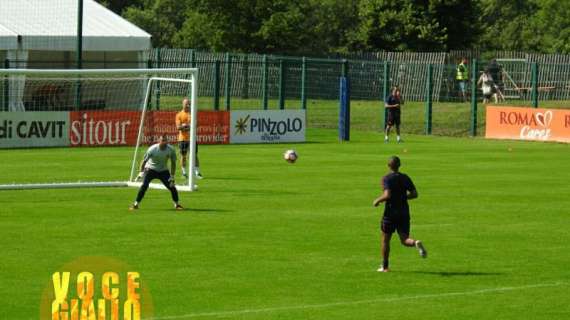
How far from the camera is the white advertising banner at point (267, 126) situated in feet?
153

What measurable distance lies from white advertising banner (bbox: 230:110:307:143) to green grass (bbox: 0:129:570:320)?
8.55m

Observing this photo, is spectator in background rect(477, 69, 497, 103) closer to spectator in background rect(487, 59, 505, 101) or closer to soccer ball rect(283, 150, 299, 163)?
spectator in background rect(487, 59, 505, 101)

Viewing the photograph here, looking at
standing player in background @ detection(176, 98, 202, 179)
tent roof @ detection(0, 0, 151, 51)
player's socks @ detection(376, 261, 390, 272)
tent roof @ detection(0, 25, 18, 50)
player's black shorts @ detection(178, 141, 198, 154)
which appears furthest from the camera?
tent roof @ detection(0, 0, 151, 51)

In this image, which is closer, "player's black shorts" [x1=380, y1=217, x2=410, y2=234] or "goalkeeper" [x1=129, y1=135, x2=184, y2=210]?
"player's black shorts" [x1=380, y1=217, x2=410, y2=234]

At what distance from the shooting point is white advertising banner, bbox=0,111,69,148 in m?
40.9

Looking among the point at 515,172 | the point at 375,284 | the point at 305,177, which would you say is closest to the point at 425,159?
the point at 515,172

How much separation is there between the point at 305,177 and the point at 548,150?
13.5 metres

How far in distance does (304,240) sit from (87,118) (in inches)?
855

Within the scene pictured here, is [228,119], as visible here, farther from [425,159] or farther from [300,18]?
[300,18]

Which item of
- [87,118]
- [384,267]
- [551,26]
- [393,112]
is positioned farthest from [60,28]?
[551,26]

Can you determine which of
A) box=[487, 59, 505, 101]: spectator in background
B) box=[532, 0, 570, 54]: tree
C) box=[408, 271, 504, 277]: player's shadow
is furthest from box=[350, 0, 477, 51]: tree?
box=[408, 271, 504, 277]: player's shadow

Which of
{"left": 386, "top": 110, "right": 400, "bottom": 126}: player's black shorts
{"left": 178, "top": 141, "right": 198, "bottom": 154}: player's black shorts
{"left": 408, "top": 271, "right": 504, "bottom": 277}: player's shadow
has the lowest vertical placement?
{"left": 408, "top": 271, "right": 504, "bottom": 277}: player's shadow

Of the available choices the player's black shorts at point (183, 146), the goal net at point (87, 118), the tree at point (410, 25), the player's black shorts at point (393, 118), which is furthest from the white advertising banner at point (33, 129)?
the tree at point (410, 25)

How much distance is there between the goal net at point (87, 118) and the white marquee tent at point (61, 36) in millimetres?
5413
